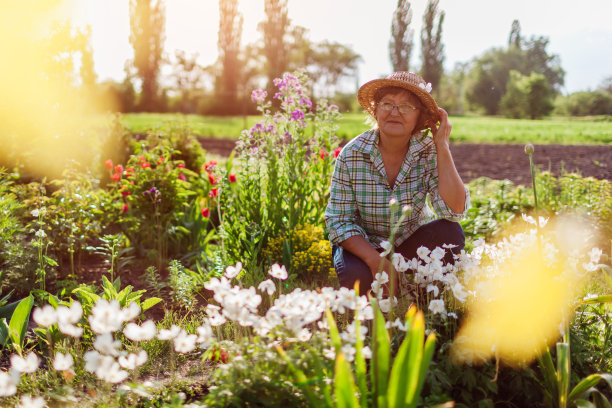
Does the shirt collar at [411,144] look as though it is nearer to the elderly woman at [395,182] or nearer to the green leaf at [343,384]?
the elderly woman at [395,182]

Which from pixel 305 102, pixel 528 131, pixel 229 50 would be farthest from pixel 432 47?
pixel 305 102

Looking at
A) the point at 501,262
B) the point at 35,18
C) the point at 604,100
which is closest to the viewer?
the point at 501,262

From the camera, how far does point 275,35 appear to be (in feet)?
67.6

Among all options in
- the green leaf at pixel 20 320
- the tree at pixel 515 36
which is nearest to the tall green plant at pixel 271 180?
the green leaf at pixel 20 320

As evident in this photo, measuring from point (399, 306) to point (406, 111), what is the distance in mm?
1084

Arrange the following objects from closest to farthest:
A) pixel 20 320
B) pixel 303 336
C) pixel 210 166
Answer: pixel 303 336
pixel 20 320
pixel 210 166

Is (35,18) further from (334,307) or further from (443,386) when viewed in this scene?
(443,386)

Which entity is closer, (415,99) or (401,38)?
(415,99)

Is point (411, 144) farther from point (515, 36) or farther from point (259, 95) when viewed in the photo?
point (515, 36)

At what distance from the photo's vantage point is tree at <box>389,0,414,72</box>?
2792cm

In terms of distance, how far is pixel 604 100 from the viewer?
696 centimetres

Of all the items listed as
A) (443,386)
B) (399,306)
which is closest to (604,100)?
(399,306)

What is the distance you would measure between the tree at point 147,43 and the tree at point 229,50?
162 inches

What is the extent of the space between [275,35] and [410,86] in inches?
765
